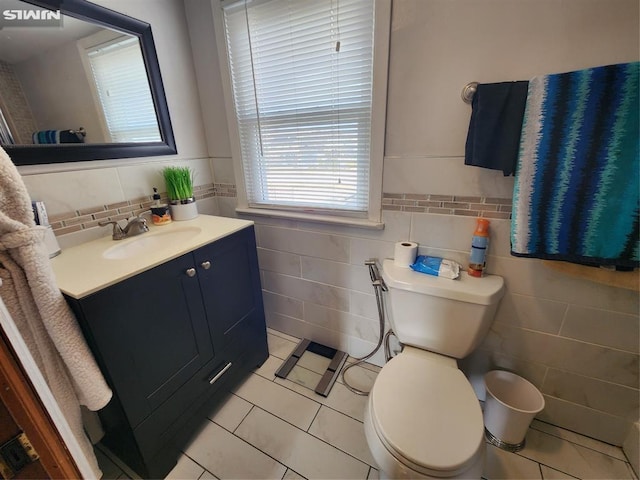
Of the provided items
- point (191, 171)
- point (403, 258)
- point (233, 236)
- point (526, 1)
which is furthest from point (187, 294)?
point (526, 1)

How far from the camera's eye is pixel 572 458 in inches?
43.3

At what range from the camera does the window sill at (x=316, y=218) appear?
1.24 m

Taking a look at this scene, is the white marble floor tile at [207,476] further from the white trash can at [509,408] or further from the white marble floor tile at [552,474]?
the white marble floor tile at [552,474]

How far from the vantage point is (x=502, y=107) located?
0.86 m

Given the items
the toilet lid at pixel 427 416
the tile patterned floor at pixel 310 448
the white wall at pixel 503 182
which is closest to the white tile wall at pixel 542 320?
the white wall at pixel 503 182

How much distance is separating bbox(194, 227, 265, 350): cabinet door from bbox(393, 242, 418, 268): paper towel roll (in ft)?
2.28

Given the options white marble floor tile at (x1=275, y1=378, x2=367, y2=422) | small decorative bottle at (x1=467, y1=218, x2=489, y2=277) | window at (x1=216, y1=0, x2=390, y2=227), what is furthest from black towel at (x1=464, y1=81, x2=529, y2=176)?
white marble floor tile at (x1=275, y1=378, x2=367, y2=422)

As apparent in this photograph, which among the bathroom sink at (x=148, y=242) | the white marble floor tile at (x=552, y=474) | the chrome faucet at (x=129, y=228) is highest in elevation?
the chrome faucet at (x=129, y=228)

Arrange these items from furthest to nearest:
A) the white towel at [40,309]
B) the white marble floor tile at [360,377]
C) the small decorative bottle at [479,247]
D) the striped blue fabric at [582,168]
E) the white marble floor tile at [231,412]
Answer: the white marble floor tile at [360,377], the white marble floor tile at [231,412], the small decorative bottle at [479,247], the striped blue fabric at [582,168], the white towel at [40,309]

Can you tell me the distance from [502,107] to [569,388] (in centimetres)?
121

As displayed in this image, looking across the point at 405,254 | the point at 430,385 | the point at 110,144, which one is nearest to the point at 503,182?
the point at 405,254

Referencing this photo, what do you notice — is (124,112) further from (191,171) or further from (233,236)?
(233,236)

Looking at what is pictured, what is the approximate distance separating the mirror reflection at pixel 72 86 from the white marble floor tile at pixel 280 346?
1360 mm

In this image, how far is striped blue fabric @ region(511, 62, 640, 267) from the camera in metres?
0.72
